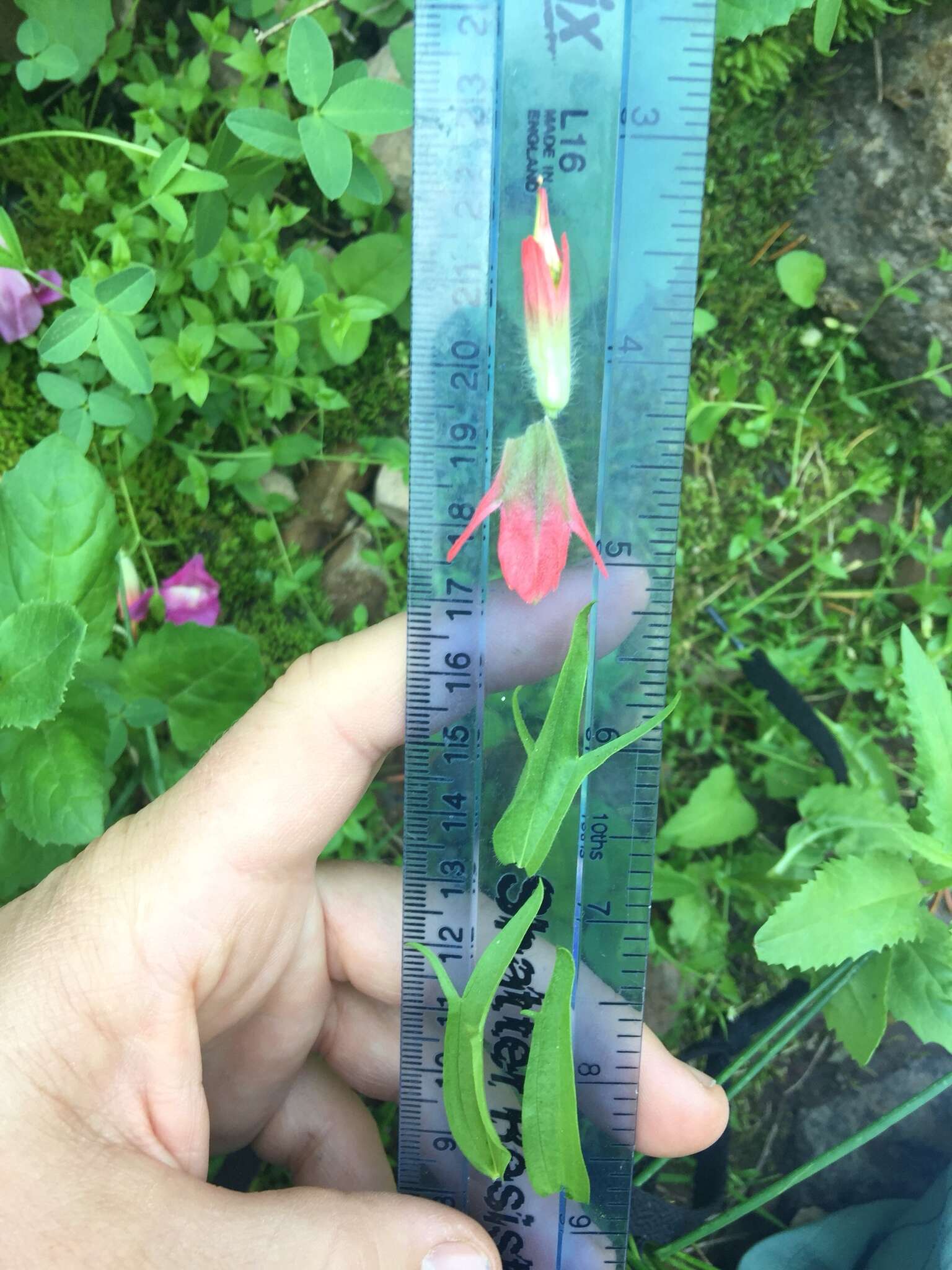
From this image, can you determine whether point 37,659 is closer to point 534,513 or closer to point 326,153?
point 534,513

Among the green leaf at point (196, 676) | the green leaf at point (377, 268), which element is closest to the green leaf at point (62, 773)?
the green leaf at point (196, 676)

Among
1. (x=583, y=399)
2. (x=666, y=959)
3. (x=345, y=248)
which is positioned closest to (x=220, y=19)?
(x=345, y=248)

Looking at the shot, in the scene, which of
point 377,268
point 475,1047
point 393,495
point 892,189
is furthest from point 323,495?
point 892,189

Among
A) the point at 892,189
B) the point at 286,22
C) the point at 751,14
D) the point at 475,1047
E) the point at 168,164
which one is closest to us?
the point at 475,1047

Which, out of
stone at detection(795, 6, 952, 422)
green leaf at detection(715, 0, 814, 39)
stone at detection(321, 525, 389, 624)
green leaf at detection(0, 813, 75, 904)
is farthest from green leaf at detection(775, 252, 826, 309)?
green leaf at detection(0, 813, 75, 904)

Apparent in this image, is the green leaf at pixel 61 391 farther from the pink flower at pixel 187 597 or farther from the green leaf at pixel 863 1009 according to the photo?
the green leaf at pixel 863 1009

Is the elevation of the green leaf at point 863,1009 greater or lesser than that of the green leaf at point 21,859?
lesser
